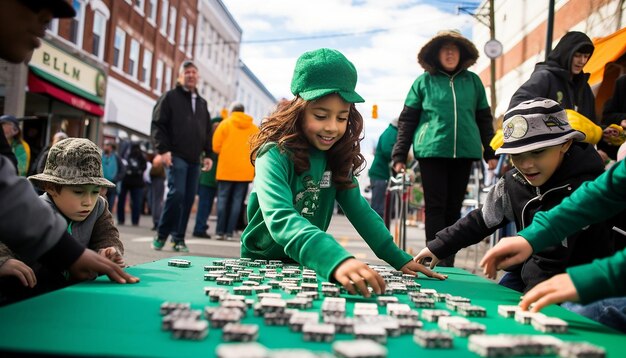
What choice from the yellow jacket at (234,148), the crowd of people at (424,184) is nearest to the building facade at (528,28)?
the crowd of people at (424,184)

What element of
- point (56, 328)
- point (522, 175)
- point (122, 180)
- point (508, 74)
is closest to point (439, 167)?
point (522, 175)

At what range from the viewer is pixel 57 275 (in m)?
2.58

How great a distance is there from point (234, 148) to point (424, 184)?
4.51 meters

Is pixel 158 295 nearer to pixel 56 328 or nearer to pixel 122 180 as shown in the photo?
pixel 56 328

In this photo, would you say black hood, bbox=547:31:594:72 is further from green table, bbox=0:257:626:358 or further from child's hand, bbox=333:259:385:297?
child's hand, bbox=333:259:385:297

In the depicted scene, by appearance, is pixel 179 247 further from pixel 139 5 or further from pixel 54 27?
pixel 139 5

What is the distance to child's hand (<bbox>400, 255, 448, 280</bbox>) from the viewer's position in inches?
106

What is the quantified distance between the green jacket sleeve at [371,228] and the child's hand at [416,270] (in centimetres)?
4

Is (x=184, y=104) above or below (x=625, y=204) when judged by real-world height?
above

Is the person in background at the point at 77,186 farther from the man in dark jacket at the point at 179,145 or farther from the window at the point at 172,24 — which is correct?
the window at the point at 172,24

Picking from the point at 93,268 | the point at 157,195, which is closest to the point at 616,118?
the point at 93,268

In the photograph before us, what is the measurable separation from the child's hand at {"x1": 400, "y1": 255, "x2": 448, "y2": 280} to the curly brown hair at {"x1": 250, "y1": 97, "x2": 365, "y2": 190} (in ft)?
2.04

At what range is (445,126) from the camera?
4.64 meters

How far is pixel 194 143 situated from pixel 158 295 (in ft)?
16.7
